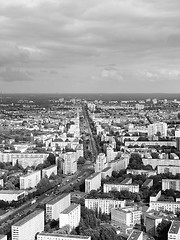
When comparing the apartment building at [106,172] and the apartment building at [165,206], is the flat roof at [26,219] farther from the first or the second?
the apartment building at [106,172]

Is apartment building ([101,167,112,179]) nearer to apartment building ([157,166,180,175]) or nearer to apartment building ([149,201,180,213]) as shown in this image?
apartment building ([157,166,180,175])

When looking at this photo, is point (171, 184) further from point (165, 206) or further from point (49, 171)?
point (49, 171)

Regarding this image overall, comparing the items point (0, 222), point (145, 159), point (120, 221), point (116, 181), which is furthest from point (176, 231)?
point (145, 159)

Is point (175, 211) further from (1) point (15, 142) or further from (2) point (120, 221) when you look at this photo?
(1) point (15, 142)

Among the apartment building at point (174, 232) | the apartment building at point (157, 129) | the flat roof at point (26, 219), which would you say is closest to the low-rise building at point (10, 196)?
the flat roof at point (26, 219)

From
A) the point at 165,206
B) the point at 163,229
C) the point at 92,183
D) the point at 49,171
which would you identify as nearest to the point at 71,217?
the point at 163,229
